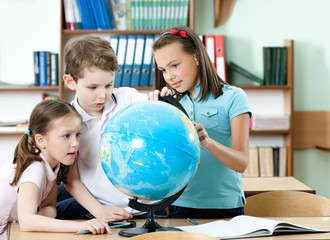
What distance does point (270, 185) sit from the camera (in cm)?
262

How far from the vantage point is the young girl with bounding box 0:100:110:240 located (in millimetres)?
1613

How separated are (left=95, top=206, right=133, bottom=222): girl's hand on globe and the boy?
0.04 metres

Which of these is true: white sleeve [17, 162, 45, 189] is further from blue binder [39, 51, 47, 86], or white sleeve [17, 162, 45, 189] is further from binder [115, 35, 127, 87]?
blue binder [39, 51, 47, 86]

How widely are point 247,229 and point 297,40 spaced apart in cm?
319

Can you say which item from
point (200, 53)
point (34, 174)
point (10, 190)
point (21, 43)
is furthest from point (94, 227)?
point (21, 43)

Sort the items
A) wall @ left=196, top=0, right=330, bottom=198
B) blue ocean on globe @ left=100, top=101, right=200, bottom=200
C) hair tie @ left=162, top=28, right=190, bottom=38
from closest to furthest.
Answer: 1. blue ocean on globe @ left=100, top=101, right=200, bottom=200
2. hair tie @ left=162, top=28, right=190, bottom=38
3. wall @ left=196, top=0, right=330, bottom=198

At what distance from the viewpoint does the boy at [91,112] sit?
1719mm

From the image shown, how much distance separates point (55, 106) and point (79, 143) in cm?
17

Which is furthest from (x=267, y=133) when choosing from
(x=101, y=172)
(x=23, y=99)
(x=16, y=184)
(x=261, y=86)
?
(x=16, y=184)

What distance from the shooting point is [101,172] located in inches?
69.2

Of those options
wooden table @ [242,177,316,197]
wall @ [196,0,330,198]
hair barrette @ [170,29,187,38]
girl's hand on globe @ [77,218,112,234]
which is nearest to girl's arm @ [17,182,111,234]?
girl's hand on globe @ [77,218,112,234]

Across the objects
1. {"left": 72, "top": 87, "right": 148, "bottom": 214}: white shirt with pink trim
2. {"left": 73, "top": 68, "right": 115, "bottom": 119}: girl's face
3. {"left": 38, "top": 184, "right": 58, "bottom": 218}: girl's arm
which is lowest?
{"left": 38, "top": 184, "right": 58, "bottom": 218}: girl's arm

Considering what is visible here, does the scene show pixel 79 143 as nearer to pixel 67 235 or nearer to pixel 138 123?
pixel 67 235

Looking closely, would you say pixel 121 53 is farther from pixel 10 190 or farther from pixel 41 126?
pixel 10 190
